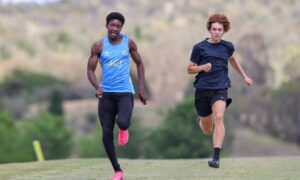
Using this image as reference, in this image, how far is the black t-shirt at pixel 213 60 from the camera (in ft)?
39.7

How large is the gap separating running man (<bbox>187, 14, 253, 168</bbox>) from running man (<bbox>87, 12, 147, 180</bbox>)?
1356mm

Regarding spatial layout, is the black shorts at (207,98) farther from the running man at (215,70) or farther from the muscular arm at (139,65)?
the muscular arm at (139,65)

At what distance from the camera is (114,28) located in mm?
10875

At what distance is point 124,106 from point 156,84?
294 ft

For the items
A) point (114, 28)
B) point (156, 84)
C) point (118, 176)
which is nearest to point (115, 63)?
point (114, 28)

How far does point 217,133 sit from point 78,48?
464 feet

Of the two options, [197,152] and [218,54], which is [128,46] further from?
[197,152]

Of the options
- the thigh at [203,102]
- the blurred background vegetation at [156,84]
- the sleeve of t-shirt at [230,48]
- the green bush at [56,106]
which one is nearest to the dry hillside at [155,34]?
the blurred background vegetation at [156,84]

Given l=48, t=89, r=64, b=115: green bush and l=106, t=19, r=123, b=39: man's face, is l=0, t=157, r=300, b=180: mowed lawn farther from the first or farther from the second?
l=48, t=89, r=64, b=115: green bush

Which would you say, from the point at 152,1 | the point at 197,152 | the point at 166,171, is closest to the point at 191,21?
the point at 152,1

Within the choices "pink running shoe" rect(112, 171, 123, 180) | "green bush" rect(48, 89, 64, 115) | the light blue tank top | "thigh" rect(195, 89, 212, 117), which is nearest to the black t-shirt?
"thigh" rect(195, 89, 212, 117)

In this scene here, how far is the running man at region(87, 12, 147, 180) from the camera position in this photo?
10867mm

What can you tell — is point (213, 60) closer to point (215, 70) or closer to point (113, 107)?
point (215, 70)

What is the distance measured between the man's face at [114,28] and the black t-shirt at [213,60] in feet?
5.35
